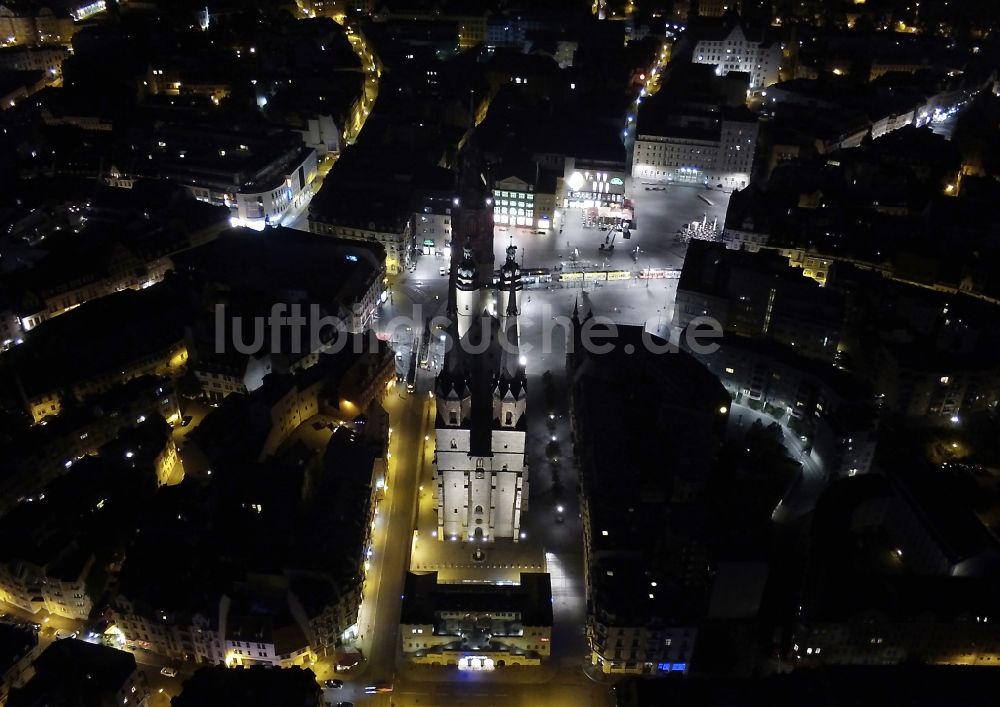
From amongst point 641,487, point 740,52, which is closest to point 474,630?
point 641,487

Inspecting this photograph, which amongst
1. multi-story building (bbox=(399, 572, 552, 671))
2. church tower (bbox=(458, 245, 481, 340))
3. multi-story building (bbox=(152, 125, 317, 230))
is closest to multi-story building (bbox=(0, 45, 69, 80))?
multi-story building (bbox=(152, 125, 317, 230))

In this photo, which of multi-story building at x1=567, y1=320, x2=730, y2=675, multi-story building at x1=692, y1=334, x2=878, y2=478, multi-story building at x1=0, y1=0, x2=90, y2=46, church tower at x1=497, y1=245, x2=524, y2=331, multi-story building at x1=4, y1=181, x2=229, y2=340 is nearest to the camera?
multi-story building at x1=567, y1=320, x2=730, y2=675

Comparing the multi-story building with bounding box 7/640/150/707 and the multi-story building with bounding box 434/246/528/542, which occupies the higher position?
the multi-story building with bounding box 434/246/528/542

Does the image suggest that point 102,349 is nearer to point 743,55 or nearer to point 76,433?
point 76,433

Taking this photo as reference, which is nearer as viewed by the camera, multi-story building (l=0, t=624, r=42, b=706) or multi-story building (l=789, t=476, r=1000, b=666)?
multi-story building (l=0, t=624, r=42, b=706)

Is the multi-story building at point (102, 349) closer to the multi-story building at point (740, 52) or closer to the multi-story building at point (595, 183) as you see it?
the multi-story building at point (595, 183)

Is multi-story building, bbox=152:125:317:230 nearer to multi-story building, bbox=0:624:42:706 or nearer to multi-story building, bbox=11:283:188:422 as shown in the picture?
multi-story building, bbox=11:283:188:422

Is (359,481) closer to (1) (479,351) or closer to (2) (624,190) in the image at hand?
(1) (479,351)

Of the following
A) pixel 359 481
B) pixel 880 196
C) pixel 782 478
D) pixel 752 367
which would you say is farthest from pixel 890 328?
pixel 359 481
